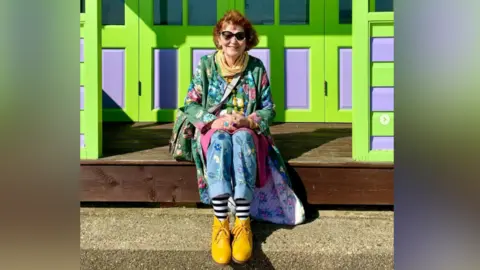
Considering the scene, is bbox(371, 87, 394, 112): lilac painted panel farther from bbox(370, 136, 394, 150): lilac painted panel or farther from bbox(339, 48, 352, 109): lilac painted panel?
bbox(339, 48, 352, 109): lilac painted panel

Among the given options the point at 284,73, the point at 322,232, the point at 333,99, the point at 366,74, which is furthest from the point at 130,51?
the point at 322,232

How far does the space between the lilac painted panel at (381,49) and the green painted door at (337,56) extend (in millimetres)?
1621

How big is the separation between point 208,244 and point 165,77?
95.3 inches

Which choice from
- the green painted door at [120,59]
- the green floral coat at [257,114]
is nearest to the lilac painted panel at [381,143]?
the green floral coat at [257,114]

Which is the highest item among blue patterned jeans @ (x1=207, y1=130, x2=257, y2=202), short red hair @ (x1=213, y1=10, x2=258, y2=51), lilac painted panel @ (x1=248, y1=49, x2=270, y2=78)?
lilac painted panel @ (x1=248, y1=49, x2=270, y2=78)

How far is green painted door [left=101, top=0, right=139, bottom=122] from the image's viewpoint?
414cm

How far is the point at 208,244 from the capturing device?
2016mm

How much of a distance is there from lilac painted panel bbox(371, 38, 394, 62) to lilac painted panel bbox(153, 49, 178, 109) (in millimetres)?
2116

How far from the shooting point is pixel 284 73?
411cm

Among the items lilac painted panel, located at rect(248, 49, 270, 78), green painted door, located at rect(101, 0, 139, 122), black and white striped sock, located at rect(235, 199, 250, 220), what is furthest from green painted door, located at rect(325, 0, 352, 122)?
black and white striped sock, located at rect(235, 199, 250, 220)

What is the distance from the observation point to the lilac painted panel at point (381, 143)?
2506mm

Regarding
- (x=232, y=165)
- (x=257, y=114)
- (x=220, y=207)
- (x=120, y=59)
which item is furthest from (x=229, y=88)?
(x=120, y=59)

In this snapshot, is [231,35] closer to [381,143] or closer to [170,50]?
[381,143]
